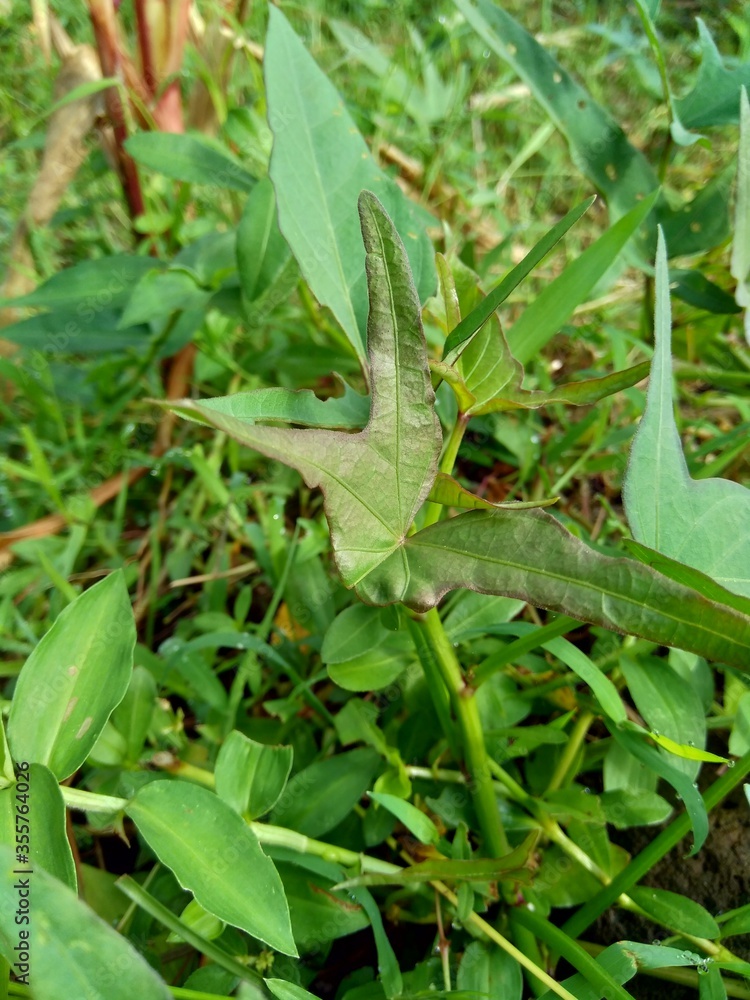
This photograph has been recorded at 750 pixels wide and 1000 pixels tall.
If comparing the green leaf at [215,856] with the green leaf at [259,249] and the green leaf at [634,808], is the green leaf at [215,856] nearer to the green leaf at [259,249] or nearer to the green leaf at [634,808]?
the green leaf at [634,808]

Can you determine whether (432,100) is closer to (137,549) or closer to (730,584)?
(137,549)

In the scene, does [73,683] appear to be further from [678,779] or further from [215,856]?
[678,779]

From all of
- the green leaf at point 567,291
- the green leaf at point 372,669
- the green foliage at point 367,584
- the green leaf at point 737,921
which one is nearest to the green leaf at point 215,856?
the green foliage at point 367,584

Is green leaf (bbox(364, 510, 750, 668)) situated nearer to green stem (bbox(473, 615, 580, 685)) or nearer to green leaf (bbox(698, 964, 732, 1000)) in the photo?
green stem (bbox(473, 615, 580, 685))

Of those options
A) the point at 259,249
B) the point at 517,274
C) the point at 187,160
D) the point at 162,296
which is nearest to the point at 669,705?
the point at 517,274

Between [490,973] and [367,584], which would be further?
[490,973]

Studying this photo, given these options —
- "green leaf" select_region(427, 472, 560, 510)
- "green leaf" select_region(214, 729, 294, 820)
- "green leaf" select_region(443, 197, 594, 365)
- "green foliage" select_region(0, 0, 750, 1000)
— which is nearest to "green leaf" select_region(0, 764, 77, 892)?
"green foliage" select_region(0, 0, 750, 1000)
